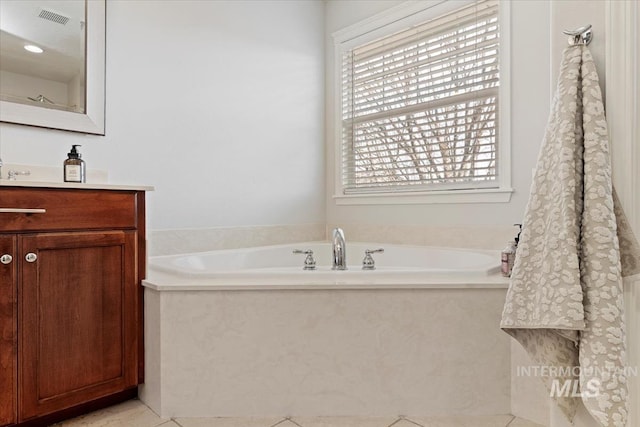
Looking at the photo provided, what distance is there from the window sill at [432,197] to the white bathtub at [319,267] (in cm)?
30

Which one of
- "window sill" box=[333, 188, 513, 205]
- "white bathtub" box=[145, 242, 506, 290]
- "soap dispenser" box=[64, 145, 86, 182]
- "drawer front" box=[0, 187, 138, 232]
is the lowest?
"white bathtub" box=[145, 242, 506, 290]

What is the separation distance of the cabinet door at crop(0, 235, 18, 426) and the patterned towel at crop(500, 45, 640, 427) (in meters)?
1.64

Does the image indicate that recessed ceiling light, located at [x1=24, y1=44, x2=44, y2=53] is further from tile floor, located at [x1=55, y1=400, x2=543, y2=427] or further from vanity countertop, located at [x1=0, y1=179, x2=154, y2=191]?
tile floor, located at [x1=55, y1=400, x2=543, y2=427]

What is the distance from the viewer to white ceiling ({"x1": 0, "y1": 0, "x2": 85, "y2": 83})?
1.87 m

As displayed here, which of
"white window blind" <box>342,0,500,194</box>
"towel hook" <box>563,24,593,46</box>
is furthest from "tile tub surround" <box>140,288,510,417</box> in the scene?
"white window blind" <box>342,0,500,194</box>

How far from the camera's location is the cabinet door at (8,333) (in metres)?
1.47

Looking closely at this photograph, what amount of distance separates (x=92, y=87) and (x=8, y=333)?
1.21m

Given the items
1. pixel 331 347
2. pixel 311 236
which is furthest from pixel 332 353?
pixel 311 236

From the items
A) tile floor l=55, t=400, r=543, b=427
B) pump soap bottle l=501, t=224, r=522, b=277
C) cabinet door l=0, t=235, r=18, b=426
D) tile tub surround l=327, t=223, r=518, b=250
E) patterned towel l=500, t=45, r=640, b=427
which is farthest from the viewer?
tile tub surround l=327, t=223, r=518, b=250

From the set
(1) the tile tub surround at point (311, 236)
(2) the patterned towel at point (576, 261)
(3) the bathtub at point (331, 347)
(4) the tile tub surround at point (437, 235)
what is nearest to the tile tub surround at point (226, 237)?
(1) the tile tub surround at point (311, 236)

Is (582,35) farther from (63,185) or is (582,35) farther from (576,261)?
(63,185)

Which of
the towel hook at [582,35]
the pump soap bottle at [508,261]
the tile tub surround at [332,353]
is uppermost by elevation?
the towel hook at [582,35]

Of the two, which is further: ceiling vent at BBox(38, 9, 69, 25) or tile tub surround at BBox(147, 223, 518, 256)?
tile tub surround at BBox(147, 223, 518, 256)

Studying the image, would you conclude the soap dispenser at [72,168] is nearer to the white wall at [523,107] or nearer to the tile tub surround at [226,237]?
the tile tub surround at [226,237]
